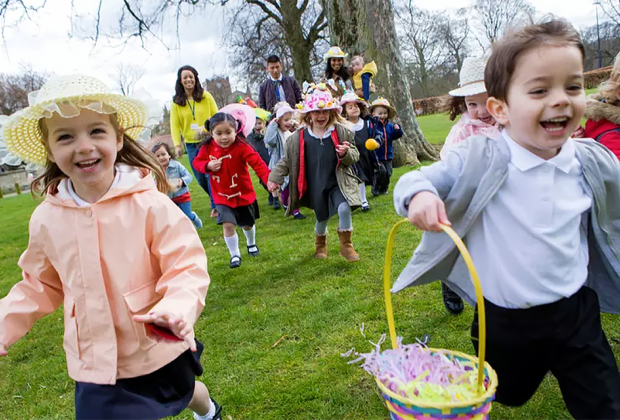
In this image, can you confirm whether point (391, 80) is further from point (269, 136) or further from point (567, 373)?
point (567, 373)

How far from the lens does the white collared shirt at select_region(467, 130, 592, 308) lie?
1.77 meters

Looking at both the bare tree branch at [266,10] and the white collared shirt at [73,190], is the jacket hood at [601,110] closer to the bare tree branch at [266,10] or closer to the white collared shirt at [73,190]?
the white collared shirt at [73,190]

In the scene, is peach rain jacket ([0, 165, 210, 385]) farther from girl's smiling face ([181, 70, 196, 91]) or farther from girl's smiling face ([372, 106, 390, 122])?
girl's smiling face ([372, 106, 390, 122])

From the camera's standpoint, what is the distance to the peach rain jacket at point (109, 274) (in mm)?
1928

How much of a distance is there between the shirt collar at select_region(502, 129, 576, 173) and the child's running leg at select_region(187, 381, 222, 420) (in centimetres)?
172

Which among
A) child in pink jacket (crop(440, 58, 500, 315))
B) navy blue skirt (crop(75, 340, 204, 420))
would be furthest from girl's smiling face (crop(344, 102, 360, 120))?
navy blue skirt (crop(75, 340, 204, 420))

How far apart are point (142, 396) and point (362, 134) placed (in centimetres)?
578

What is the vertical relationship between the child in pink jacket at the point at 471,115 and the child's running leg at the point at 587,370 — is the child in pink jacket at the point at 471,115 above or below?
above

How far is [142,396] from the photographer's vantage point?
1974 millimetres

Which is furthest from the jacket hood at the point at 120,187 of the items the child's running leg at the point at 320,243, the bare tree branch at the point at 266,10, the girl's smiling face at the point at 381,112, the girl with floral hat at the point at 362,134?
the bare tree branch at the point at 266,10

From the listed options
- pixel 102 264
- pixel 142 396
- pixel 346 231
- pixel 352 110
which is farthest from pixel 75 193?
pixel 352 110

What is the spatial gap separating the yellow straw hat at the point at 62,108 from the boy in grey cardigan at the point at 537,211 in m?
1.25

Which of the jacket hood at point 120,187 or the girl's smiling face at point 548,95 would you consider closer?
the girl's smiling face at point 548,95

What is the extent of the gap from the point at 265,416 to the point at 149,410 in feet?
2.84
